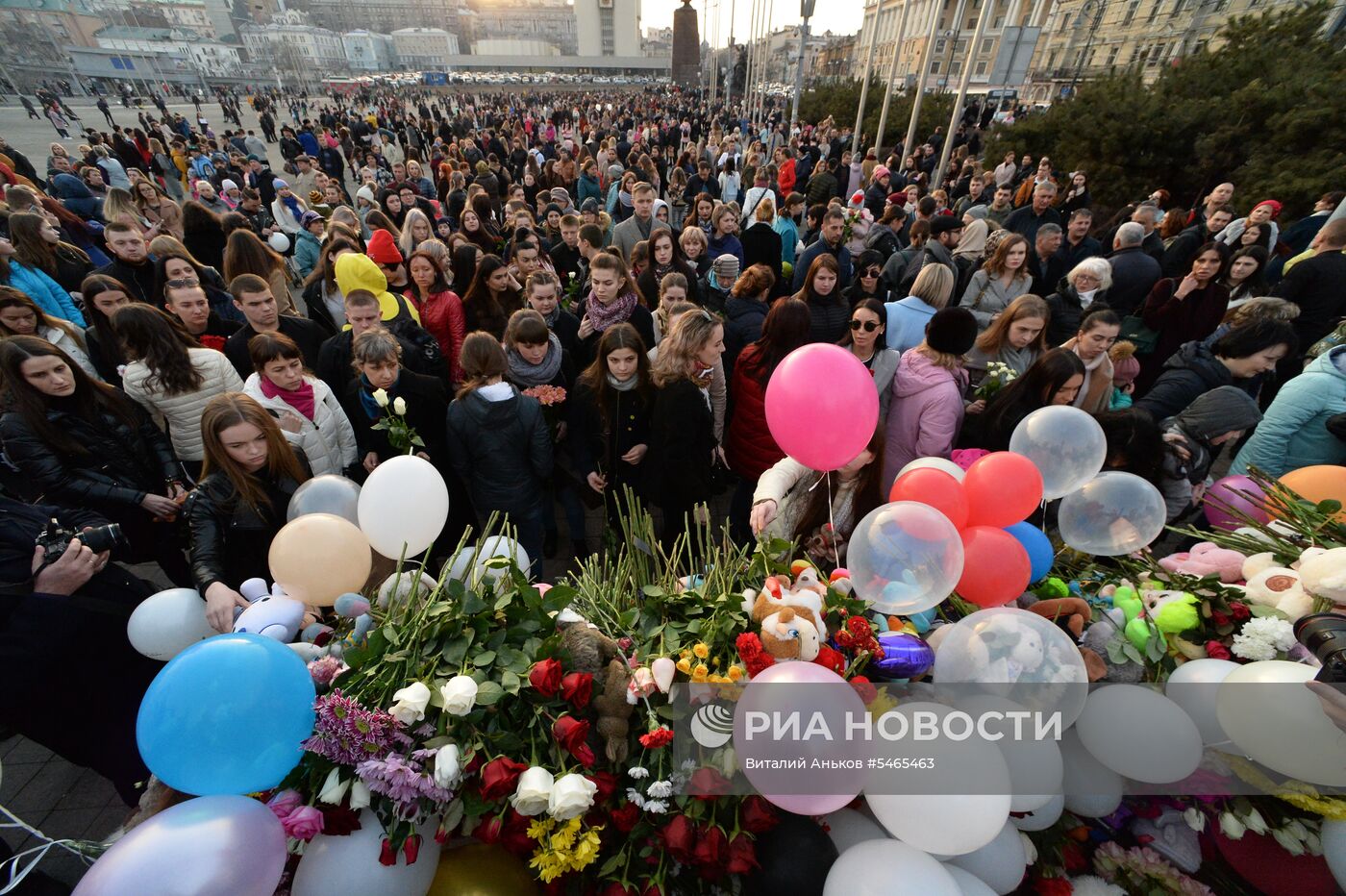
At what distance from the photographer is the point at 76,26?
57875mm

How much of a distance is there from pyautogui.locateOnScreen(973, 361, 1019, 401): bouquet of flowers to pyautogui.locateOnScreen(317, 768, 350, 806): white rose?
330 centimetres

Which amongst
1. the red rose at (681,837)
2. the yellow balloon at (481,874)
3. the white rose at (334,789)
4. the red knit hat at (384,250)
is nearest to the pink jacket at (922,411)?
the red rose at (681,837)

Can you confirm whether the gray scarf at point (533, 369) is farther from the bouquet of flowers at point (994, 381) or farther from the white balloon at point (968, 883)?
the white balloon at point (968, 883)

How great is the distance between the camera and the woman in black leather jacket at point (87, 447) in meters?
2.43

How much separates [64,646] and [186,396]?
1.56m

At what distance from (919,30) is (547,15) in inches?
3623

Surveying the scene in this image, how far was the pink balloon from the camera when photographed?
6.53 ft

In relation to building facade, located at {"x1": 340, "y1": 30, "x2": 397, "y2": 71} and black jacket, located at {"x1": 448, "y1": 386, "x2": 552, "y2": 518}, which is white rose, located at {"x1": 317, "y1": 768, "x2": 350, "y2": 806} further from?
building facade, located at {"x1": 340, "y1": 30, "x2": 397, "y2": 71}

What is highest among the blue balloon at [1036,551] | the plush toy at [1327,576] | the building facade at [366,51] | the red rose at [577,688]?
the building facade at [366,51]

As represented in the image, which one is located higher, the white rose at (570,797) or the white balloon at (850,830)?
the white rose at (570,797)

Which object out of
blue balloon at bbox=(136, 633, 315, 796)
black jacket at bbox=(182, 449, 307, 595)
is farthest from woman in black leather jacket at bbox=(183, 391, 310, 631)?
blue balloon at bbox=(136, 633, 315, 796)

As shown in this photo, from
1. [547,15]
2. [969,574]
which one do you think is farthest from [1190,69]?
[547,15]

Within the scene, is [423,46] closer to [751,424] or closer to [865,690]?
[751,424]

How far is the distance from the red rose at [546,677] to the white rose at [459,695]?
0.13 m
